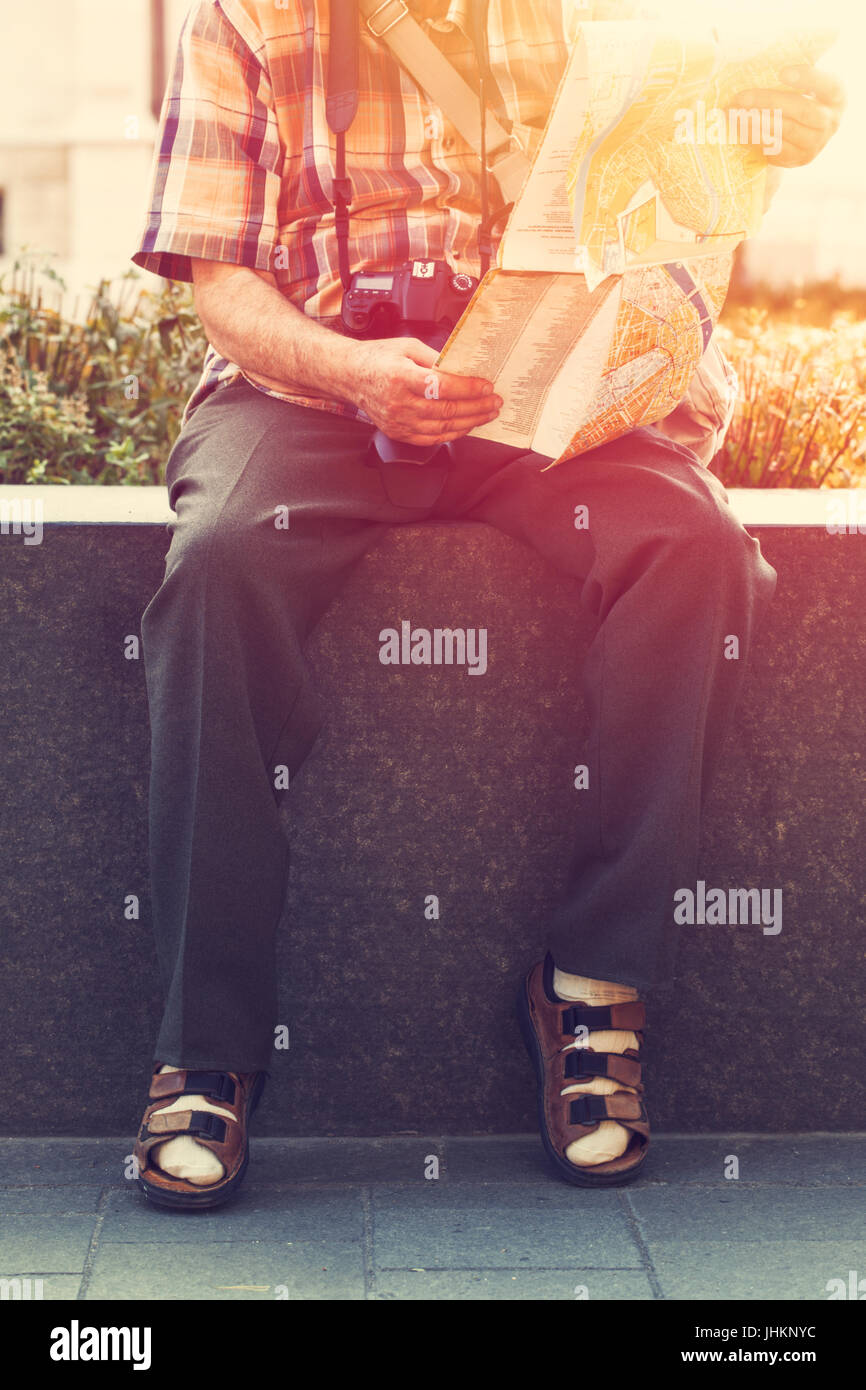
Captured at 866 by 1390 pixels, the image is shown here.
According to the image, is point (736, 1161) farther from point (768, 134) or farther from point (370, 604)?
point (768, 134)

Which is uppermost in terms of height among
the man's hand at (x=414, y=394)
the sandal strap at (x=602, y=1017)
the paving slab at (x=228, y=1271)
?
the man's hand at (x=414, y=394)

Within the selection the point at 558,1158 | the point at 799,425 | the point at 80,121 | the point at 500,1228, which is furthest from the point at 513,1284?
the point at 80,121

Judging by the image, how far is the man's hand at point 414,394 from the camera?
2080 mm

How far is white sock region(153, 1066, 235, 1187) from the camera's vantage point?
7.02ft

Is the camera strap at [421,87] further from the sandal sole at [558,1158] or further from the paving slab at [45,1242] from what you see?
the paving slab at [45,1242]

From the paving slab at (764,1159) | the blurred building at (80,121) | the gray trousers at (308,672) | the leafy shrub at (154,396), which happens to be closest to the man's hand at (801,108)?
the gray trousers at (308,672)

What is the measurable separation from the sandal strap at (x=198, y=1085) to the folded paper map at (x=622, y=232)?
90cm

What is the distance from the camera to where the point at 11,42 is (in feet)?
49.1

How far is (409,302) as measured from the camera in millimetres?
2225

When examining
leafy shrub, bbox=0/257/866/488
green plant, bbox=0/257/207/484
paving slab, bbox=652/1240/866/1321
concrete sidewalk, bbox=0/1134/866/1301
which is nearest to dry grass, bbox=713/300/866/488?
leafy shrub, bbox=0/257/866/488

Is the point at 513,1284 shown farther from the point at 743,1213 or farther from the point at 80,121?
the point at 80,121
